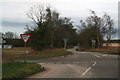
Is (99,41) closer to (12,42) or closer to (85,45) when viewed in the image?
(85,45)

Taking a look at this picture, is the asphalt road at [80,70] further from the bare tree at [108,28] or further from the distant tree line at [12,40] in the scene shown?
the distant tree line at [12,40]

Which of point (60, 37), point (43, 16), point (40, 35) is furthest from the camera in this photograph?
point (60, 37)

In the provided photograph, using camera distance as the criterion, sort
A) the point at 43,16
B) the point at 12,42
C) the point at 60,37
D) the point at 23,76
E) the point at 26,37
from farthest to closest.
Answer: the point at 12,42
the point at 60,37
the point at 43,16
the point at 26,37
the point at 23,76

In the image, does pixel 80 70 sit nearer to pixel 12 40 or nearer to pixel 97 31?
pixel 97 31

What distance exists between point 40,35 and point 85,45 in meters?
23.0

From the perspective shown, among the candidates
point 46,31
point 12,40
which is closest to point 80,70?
point 46,31

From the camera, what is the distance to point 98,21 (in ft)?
239

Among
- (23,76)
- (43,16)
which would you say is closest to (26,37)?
(23,76)

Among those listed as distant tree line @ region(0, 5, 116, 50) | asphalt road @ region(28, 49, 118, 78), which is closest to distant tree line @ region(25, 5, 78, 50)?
distant tree line @ region(0, 5, 116, 50)


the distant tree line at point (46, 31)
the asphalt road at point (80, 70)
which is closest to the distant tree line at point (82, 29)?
the distant tree line at point (46, 31)

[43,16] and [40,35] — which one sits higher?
[43,16]

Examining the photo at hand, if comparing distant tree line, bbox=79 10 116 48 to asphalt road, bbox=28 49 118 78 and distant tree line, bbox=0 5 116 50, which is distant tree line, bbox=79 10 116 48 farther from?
asphalt road, bbox=28 49 118 78

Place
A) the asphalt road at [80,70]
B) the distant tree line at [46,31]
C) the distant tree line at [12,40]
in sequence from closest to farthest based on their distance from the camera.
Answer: the asphalt road at [80,70] → the distant tree line at [46,31] → the distant tree line at [12,40]

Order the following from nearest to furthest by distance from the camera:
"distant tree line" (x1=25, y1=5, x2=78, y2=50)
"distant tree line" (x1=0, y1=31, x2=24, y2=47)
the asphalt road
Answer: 1. the asphalt road
2. "distant tree line" (x1=25, y1=5, x2=78, y2=50)
3. "distant tree line" (x1=0, y1=31, x2=24, y2=47)
